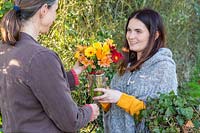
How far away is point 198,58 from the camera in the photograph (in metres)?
6.78

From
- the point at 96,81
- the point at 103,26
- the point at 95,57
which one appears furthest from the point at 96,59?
the point at 103,26

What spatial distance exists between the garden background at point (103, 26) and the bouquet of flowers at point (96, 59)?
0.63 m

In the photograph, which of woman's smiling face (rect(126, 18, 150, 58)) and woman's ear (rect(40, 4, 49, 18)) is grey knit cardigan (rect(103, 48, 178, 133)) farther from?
woman's ear (rect(40, 4, 49, 18))

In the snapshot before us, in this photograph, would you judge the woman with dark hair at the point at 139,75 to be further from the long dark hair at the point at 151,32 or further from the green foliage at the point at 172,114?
the green foliage at the point at 172,114

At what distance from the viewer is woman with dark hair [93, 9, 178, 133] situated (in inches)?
92.4

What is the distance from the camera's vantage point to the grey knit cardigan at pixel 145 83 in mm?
2369

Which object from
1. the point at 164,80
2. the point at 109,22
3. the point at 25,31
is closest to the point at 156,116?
the point at 164,80

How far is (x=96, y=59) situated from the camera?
89.2 inches

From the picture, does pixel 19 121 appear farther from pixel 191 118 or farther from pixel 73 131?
pixel 191 118

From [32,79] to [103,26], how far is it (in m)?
2.53

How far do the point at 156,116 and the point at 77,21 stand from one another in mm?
2007

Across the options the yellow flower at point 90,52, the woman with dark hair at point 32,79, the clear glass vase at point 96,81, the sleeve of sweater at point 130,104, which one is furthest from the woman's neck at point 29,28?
the sleeve of sweater at point 130,104

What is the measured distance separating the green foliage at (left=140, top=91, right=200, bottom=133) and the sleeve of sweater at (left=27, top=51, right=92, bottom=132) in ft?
1.82

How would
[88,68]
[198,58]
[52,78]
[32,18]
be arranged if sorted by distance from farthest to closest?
[198,58] → [88,68] → [32,18] → [52,78]
